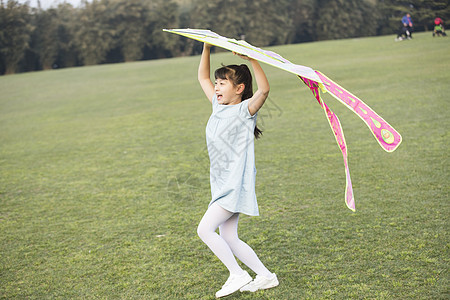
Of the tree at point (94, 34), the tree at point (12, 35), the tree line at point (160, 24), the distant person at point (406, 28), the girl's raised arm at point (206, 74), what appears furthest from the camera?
the tree at point (94, 34)

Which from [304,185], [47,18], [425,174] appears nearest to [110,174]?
[304,185]

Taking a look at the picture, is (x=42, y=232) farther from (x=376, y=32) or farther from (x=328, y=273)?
(x=376, y=32)

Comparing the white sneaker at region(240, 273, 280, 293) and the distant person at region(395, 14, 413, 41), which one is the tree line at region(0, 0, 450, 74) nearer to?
the distant person at region(395, 14, 413, 41)

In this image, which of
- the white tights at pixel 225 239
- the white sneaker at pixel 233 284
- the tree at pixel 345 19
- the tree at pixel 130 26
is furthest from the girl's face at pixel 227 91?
the tree at pixel 345 19

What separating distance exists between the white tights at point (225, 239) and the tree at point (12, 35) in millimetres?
36662

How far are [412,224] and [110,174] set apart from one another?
3.77 metres

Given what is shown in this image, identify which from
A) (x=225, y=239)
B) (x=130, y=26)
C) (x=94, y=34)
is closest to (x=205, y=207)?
(x=225, y=239)

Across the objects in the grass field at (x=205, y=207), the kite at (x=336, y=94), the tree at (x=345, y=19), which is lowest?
the grass field at (x=205, y=207)

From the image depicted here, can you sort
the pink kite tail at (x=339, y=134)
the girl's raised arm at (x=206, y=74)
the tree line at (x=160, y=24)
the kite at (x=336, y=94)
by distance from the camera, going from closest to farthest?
the kite at (x=336, y=94) < the pink kite tail at (x=339, y=134) < the girl's raised arm at (x=206, y=74) < the tree line at (x=160, y=24)

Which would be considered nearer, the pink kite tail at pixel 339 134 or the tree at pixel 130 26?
the pink kite tail at pixel 339 134

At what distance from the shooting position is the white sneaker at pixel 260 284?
2.84 m

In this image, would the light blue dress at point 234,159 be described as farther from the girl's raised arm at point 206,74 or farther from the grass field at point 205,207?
the grass field at point 205,207

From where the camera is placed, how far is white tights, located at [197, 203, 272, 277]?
273cm

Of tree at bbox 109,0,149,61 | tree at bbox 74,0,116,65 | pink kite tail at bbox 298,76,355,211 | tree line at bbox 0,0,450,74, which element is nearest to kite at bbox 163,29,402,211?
pink kite tail at bbox 298,76,355,211
